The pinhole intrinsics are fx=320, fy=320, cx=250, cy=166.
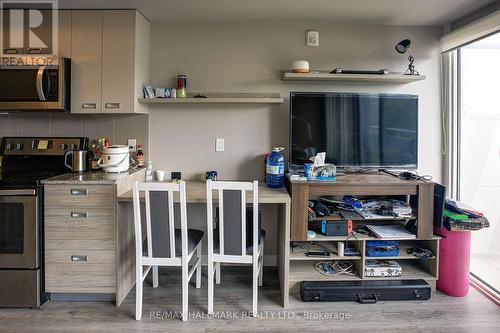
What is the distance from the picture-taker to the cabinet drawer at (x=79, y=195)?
2254 millimetres

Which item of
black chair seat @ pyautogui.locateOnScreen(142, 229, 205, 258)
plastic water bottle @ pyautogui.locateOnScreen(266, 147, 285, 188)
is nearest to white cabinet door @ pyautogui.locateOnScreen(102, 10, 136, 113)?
black chair seat @ pyautogui.locateOnScreen(142, 229, 205, 258)

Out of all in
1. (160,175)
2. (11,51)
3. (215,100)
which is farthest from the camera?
(160,175)

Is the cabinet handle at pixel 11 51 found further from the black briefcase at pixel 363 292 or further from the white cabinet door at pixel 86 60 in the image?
the black briefcase at pixel 363 292

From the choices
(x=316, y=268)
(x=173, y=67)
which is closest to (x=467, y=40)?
(x=316, y=268)

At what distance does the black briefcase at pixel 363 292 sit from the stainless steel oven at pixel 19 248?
6.29 feet

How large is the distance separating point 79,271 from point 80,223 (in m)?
0.35

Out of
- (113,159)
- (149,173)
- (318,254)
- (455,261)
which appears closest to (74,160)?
(113,159)

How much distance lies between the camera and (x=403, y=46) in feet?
8.79

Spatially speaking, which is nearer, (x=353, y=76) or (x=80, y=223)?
(x=80, y=223)

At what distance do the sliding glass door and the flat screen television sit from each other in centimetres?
57

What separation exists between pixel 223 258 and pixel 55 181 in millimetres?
1295

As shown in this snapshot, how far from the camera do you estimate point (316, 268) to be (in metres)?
2.61

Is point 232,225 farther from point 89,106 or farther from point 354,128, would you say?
point 89,106

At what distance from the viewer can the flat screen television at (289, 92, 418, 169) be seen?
106 inches
